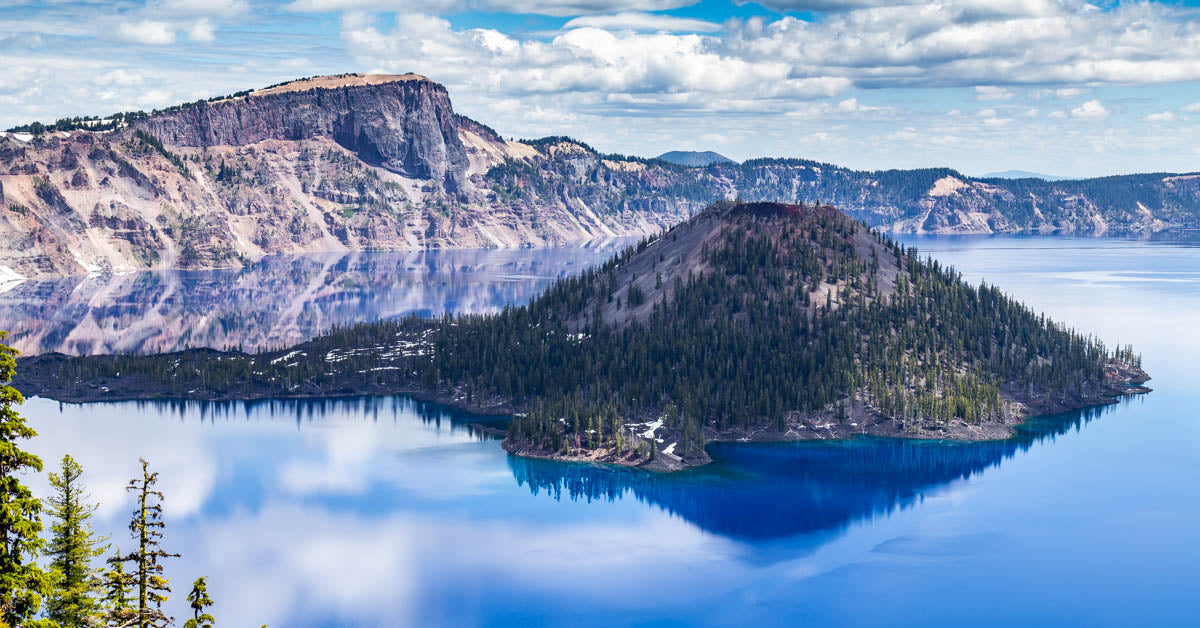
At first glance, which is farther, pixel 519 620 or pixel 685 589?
pixel 685 589

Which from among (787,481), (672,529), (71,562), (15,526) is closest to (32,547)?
(15,526)

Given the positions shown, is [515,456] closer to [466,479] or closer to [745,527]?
[466,479]

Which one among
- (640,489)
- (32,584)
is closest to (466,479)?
(640,489)


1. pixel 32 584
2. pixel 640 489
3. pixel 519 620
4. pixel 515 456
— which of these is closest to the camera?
pixel 32 584

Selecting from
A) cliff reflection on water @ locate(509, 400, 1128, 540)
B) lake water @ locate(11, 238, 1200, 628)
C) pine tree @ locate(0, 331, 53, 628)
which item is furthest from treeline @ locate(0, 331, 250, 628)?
cliff reflection on water @ locate(509, 400, 1128, 540)

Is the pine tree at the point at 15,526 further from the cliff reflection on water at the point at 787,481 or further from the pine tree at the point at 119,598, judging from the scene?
the cliff reflection on water at the point at 787,481

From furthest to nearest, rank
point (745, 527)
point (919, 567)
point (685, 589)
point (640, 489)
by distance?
point (640, 489) < point (745, 527) < point (919, 567) < point (685, 589)

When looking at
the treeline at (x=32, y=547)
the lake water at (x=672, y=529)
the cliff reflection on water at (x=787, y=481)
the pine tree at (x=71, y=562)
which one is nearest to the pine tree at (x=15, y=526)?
the treeline at (x=32, y=547)
